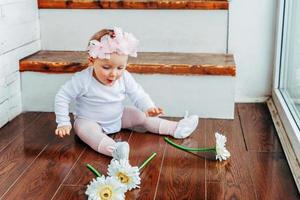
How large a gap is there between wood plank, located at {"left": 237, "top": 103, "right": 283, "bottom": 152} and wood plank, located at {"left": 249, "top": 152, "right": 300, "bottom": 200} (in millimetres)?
72

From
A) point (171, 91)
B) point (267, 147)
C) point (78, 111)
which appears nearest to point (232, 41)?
point (171, 91)

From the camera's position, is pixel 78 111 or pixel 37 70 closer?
pixel 78 111

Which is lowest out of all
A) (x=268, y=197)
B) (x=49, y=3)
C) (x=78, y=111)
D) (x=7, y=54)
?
(x=268, y=197)

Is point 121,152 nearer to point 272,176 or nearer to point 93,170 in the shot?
point 93,170

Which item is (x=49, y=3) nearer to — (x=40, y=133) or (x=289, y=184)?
(x=40, y=133)

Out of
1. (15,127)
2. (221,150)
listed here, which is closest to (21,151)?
(15,127)

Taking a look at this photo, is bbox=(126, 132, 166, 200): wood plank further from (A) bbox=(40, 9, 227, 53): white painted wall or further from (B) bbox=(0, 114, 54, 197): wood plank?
(A) bbox=(40, 9, 227, 53): white painted wall

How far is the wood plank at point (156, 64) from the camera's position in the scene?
2.26 m

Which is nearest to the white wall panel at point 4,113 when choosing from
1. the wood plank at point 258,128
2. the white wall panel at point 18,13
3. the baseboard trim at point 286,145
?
the white wall panel at point 18,13

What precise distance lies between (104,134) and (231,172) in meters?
0.51

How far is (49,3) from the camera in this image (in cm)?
254

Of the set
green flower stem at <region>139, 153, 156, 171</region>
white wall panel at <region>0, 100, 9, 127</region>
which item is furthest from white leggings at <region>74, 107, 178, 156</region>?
Result: white wall panel at <region>0, 100, 9, 127</region>

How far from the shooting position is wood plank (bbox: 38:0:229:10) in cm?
247

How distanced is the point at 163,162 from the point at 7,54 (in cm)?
87
